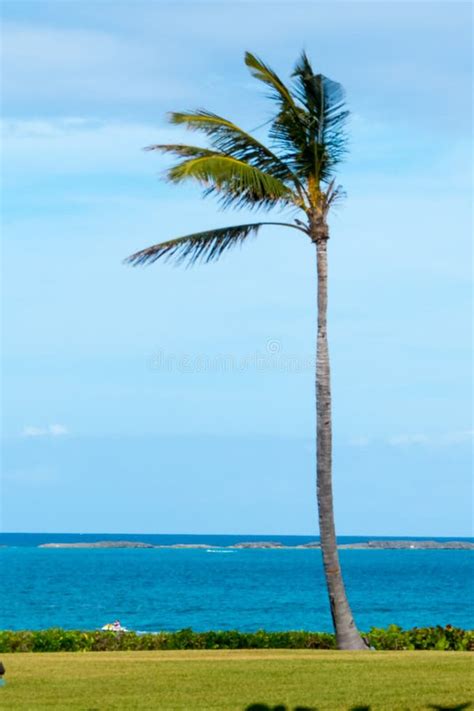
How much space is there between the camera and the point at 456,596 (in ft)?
307

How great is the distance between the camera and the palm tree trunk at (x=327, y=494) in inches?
810

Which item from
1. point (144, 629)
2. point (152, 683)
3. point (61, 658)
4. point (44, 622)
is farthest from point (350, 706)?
point (44, 622)

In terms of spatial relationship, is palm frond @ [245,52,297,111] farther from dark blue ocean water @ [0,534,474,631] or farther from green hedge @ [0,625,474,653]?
dark blue ocean water @ [0,534,474,631]

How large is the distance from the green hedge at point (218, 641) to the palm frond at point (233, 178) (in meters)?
8.04

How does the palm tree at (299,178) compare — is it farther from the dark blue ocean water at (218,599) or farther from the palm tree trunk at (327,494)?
the dark blue ocean water at (218,599)

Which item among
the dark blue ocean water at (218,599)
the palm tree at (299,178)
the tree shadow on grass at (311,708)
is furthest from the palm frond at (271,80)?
the dark blue ocean water at (218,599)

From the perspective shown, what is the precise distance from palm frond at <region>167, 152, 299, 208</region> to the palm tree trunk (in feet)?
6.69

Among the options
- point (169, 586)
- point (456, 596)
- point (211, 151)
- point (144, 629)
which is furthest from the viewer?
point (169, 586)

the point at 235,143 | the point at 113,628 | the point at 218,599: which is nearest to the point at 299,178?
the point at 235,143

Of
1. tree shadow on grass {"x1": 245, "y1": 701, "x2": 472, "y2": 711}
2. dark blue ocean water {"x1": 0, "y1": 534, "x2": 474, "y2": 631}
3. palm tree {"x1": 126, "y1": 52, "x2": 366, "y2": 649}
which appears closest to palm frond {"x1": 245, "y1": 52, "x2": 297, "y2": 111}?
palm tree {"x1": 126, "y1": 52, "x2": 366, "y2": 649}

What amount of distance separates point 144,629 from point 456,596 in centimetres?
3795

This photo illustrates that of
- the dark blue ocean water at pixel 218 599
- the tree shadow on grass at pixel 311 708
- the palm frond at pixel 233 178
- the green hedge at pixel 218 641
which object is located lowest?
the dark blue ocean water at pixel 218 599

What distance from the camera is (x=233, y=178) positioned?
824 inches

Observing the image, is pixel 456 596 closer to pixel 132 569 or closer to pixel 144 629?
pixel 144 629
